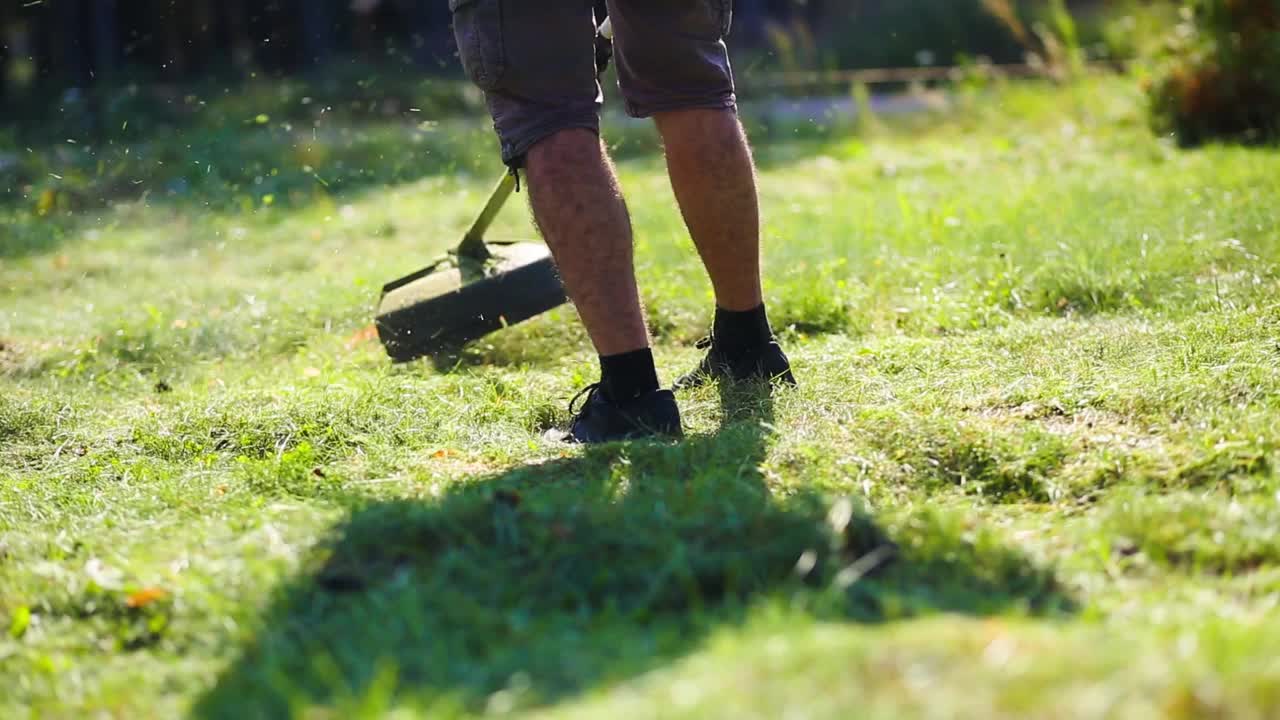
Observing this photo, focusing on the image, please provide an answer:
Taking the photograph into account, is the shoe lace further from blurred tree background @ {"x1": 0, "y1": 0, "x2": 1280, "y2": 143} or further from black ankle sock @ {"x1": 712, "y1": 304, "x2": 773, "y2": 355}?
blurred tree background @ {"x1": 0, "y1": 0, "x2": 1280, "y2": 143}

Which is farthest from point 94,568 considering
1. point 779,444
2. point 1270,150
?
point 1270,150

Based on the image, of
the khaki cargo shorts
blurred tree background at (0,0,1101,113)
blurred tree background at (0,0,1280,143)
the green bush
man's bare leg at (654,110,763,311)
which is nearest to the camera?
the khaki cargo shorts

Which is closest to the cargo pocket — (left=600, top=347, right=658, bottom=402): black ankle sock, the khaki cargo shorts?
the khaki cargo shorts

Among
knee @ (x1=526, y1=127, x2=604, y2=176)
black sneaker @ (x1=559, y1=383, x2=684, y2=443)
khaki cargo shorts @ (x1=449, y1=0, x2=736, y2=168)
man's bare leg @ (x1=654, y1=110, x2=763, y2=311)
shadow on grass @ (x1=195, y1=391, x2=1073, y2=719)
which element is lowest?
black sneaker @ (x1=559, y1=383, x2=684, y2=443)

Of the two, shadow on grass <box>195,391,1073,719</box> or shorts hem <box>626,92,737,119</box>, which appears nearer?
shadow on grass <box>195,391,1073,719</box>

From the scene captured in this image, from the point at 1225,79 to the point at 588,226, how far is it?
4659 millimetres

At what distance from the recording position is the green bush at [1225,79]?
20.2 ft

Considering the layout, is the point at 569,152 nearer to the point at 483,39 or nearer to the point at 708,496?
the point at 483,39

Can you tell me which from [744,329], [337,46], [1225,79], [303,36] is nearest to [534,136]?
[744,329]

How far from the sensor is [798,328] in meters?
3.64

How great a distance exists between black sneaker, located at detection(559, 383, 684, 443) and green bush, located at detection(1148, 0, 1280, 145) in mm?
4372

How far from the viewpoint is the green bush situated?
6.15 meters

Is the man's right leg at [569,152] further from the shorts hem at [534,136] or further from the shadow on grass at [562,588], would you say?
the shadow on grass at [562,588]

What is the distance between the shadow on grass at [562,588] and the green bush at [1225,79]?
4813 millimetres
